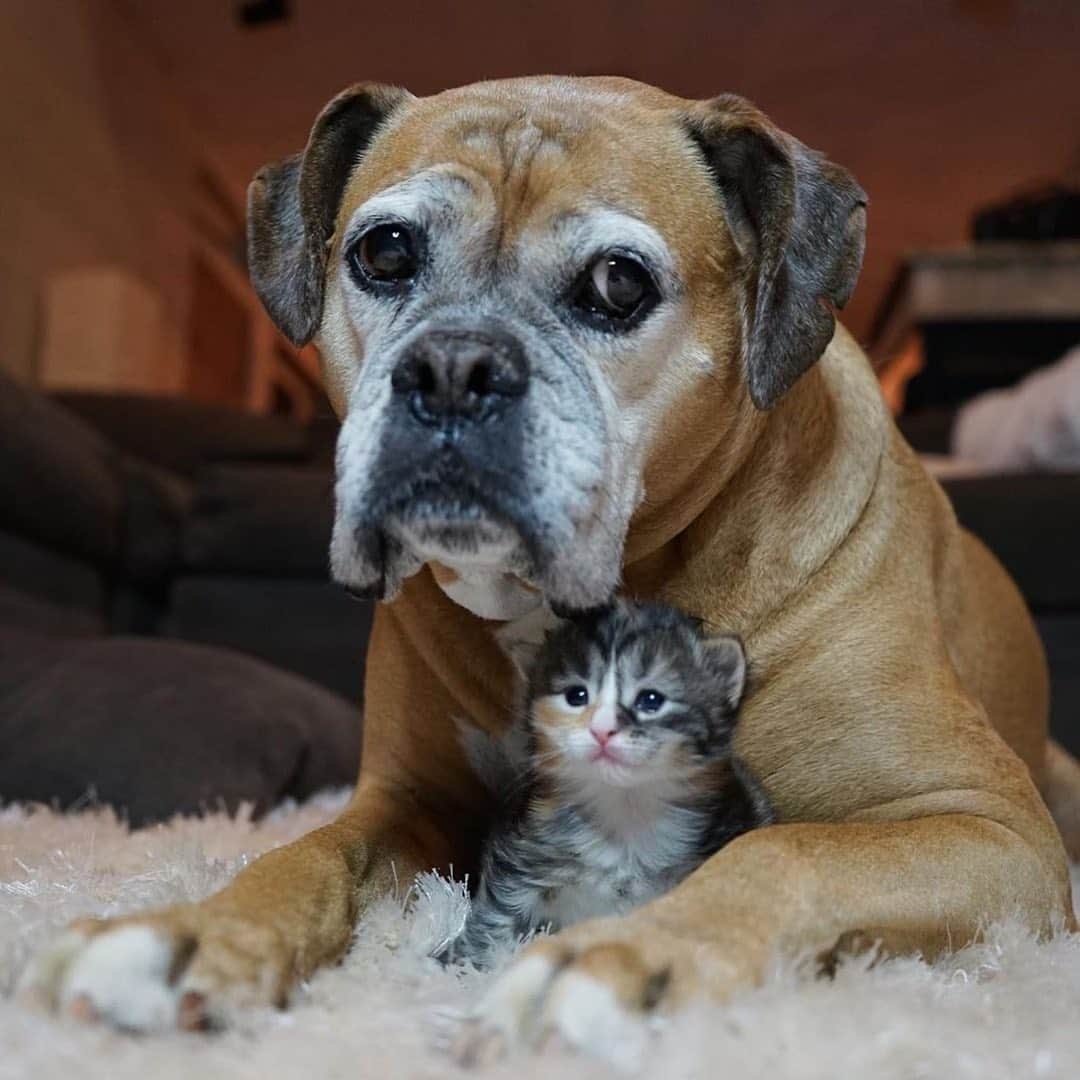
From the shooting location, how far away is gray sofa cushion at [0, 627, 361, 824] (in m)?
1.77

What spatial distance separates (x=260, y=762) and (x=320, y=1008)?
1.10 metres

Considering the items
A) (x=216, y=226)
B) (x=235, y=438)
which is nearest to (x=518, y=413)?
(x=235, y=438)

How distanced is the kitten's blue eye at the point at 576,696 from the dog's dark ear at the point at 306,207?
1.63ft

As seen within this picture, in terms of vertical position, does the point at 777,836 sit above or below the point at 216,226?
above

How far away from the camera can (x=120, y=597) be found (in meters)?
3.26

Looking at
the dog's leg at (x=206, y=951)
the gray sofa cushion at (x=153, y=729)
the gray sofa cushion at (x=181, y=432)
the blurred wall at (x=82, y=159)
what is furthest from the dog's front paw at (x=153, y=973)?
the blurred wall at (x=82, y=159)

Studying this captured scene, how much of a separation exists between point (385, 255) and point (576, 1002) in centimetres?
74

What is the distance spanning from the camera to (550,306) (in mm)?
1143

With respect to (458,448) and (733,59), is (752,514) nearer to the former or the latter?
(458,448)

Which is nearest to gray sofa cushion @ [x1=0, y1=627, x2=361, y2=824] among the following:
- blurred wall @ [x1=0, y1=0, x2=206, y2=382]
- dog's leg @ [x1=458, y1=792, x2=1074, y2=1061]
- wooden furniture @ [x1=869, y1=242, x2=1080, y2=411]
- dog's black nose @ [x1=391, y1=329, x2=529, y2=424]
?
dog's black nose @ [x1=391, y1=329, x2=529, y2=424]

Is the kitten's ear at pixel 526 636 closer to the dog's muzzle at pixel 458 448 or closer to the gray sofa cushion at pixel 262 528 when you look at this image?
the dog's muzzle at pixel 458 448

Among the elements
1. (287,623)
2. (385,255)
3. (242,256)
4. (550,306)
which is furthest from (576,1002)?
(242,256)

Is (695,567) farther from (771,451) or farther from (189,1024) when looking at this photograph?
(189,1024)

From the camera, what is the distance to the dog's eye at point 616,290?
1138 millimetres
